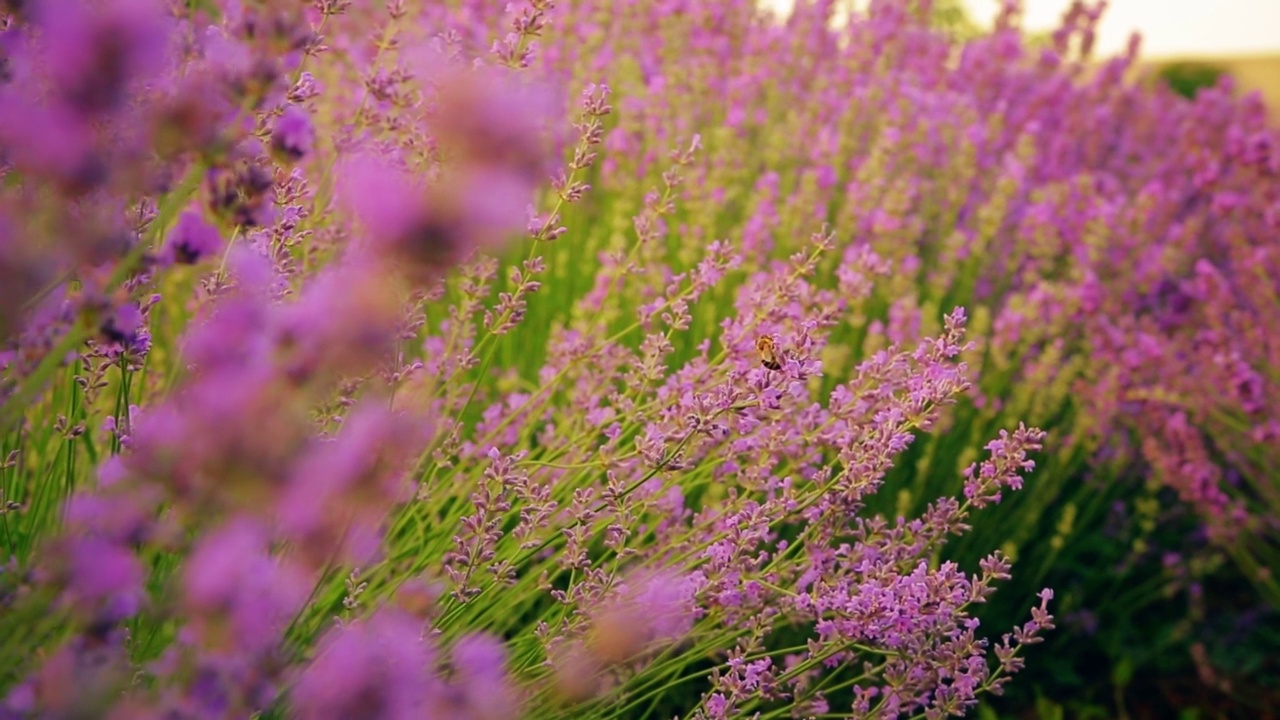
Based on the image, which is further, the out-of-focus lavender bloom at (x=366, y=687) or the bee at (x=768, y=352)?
the bee at (x=768, y=352)

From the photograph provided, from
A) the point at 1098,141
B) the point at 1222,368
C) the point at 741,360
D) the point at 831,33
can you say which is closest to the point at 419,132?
the point at 741,360

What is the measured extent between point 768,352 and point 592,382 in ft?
1.19

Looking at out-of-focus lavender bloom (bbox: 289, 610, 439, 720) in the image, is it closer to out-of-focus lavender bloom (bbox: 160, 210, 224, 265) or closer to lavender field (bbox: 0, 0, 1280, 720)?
lavender field (bbox: 0, 0, 1280, 720)

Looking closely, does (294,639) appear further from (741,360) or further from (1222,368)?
(1222,368)

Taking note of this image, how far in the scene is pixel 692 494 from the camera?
2344 millimetres

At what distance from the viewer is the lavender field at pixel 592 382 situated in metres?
0.65

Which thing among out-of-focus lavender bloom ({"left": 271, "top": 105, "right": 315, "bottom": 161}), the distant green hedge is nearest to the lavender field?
out-of-focus lavender bloom ({"left": 271, "top": 105, "right": 315, "bottom": 161})

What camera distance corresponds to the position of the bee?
4.94ft

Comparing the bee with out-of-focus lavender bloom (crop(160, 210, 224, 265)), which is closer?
out-of-focus lavender bloom (crop(160, 210, 224, 265))

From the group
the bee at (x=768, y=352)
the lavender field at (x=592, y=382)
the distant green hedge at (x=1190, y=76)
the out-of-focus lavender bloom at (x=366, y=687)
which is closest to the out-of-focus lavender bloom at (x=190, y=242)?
the lavender field at (x=592, y=382)

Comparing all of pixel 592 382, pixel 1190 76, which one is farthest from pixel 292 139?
pixel 1190 76

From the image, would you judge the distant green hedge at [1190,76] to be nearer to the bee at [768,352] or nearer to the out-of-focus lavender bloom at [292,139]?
the bee at [768,352]

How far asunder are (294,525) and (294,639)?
901 mm

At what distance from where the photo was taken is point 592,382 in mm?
1874
